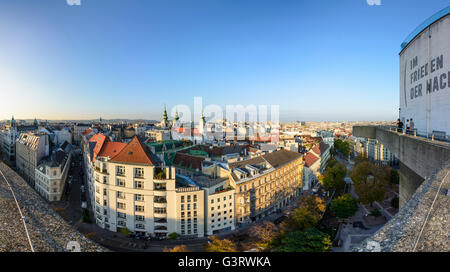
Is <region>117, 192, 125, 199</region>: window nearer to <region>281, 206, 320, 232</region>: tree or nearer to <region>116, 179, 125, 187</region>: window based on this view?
<region>116, 179, 125, 187</region>: window

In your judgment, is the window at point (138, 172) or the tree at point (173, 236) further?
the window at point (138, 172)

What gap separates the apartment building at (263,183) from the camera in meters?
28.0

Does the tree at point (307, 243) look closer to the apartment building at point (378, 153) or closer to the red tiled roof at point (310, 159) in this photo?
the red tiled roof at point (310, 159)

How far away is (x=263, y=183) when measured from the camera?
1225 inches

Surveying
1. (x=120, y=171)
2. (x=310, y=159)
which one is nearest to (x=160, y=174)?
(x=120, y=171)

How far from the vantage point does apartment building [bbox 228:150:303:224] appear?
28016 millimetres

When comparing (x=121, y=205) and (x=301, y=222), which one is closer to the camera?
(x=301, y=222)

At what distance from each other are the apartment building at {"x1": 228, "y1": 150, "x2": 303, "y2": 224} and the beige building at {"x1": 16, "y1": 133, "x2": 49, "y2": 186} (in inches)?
1369

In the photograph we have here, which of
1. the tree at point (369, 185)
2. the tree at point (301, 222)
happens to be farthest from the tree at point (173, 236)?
the tree at point (369, 185)

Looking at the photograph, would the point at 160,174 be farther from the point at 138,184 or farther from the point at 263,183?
the point at 263,183

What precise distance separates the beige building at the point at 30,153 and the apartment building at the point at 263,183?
34.8m

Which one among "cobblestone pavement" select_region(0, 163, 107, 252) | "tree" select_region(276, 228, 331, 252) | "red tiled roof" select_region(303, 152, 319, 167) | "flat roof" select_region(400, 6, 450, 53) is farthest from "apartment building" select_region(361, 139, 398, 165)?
"cobblestone pavement" select_region(0, 163, 107, 252)

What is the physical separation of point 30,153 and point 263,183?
41414 mm
